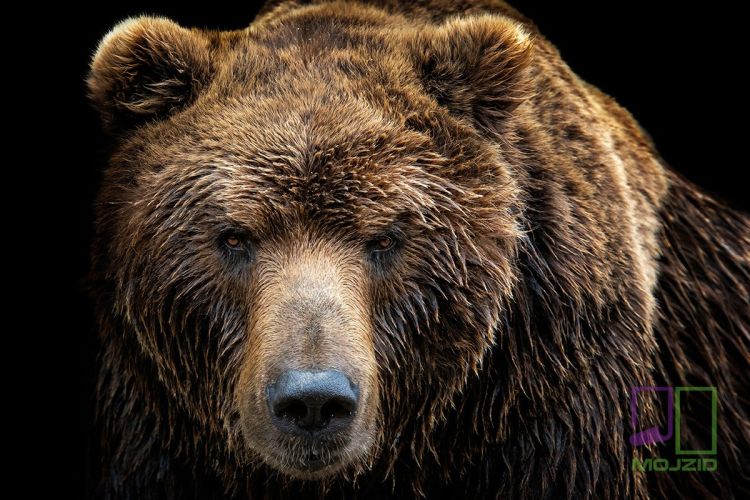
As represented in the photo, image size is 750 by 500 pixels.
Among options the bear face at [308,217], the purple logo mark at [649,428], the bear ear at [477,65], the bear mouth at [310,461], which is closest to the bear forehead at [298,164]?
the bear face at [308,217]

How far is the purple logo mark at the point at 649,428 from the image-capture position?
5.79m

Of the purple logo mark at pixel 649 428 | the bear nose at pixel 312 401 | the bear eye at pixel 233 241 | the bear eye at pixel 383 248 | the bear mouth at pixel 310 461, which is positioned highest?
the bear eye at pixel 233 241

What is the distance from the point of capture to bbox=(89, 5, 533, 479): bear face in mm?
5023

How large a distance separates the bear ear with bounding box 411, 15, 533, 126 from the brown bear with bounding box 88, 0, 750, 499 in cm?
1

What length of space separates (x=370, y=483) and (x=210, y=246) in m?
1.37

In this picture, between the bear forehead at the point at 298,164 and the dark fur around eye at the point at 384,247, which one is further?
the dark fur around eye at the point at 384,247

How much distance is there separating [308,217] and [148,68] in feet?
3.50

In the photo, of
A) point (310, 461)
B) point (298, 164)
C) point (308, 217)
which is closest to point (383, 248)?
point (308, 217)

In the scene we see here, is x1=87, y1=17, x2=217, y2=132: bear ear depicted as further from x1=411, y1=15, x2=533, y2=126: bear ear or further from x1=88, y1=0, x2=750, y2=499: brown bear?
x1=411, y1=15, x2=533, y2=126: bear ear

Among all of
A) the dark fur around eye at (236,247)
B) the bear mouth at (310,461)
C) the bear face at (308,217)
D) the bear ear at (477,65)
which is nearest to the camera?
the bear mouth at (310,461)

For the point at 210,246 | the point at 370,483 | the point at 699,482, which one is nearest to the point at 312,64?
the point at 210,246

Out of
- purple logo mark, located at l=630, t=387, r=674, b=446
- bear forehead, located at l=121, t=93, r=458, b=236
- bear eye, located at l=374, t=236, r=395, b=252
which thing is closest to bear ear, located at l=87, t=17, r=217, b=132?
bear forehead, located at l=121, t=93, r=458, b=236

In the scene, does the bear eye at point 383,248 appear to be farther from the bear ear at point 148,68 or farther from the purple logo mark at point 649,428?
the purple logo mark at point 649,428

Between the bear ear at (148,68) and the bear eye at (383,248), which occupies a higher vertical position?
the bear ear at (148,68)
